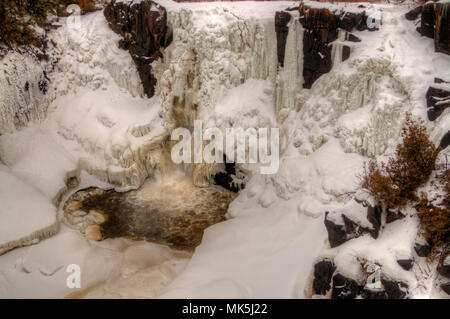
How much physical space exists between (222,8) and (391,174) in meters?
7.67

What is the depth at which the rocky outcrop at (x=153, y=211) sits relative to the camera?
369 inches

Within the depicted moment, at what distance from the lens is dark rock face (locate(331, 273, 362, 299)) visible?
534 centimetres

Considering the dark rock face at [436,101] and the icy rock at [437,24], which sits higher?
the icy rock at [437,24]

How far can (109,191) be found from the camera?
11320 mm

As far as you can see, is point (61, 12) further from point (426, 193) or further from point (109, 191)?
point (426, 193)

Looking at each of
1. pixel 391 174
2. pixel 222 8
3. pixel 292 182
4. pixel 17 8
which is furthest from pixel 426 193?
pixel 17 8

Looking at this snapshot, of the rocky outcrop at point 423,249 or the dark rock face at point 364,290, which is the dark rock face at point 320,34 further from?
the dark rock face at point 364,290

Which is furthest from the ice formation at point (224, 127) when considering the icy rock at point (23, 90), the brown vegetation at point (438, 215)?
the brown vegetation at point (438, 215)

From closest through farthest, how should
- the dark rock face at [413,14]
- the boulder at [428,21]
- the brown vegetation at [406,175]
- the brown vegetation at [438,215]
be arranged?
the brown vegetation at [438,215]
the brown vegetation at [406,175]
the boulder at [428,21]
the dark rock face at [413,14]

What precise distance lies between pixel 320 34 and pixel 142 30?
612cm

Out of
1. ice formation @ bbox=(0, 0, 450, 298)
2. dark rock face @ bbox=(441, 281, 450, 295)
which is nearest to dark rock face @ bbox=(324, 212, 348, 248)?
ice formation @ bbox=(0, 0, 450, 298)

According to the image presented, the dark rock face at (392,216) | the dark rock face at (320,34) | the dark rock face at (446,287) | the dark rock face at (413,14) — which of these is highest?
the dark rock face at (413,14)

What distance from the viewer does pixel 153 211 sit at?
1028cm

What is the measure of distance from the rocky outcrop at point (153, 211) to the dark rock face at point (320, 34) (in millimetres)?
4645
